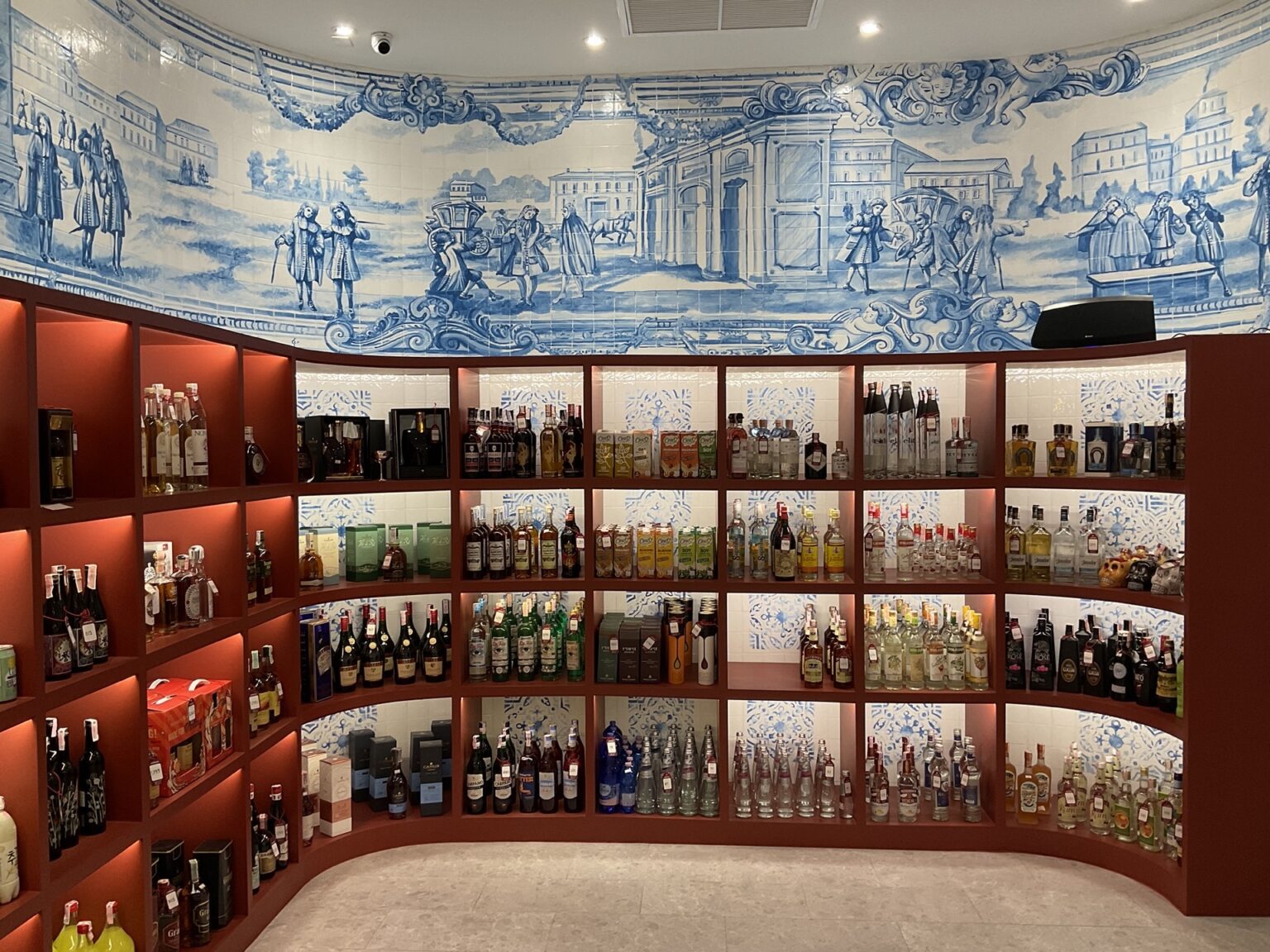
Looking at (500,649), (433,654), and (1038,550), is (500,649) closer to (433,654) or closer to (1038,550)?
(433,654)

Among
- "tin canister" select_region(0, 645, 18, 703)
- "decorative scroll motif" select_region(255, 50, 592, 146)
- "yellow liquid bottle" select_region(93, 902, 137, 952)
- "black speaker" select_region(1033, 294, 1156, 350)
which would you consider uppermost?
"decorative scroll motif" select_region(255, 50, 592, 146)

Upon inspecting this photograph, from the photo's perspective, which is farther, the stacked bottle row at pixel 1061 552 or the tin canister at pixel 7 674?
the stacked bottle row at pixel 1061 552

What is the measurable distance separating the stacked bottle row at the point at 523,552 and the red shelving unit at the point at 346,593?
0.28 ft

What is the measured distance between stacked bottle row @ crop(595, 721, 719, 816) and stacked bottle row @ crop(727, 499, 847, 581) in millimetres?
893

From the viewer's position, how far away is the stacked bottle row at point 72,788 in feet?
7.61

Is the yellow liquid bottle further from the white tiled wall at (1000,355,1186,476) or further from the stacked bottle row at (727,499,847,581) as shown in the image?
the white tiled wall at (1000,355,1186,476)

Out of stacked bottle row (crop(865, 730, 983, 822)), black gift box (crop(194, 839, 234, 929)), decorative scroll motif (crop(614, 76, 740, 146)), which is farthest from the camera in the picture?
decorative scroll motif (crop(614, 76, 740, 146))

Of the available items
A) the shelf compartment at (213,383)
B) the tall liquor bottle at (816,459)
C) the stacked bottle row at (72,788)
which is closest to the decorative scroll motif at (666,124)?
the tall liquor bottle at (816,459)

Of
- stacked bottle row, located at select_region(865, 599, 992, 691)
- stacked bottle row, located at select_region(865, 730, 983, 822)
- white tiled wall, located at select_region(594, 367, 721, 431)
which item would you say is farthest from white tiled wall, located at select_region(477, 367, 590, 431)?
stacked bottle row, located at select_region(865, 730, 983, 822)

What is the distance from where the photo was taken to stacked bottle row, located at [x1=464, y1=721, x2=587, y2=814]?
4.15 metres

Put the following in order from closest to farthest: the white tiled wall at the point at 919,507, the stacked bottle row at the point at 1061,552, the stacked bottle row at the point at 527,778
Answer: the stacked bottle row at the point at 1061,552
the stacked bottle row at the point at 527,778
the white tiled wall at the point at 919,507

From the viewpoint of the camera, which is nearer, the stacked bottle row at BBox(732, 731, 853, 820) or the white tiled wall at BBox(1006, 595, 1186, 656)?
the white tiled wall at BBox(1006, 595, 1186, 656)

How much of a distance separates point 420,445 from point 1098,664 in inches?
130

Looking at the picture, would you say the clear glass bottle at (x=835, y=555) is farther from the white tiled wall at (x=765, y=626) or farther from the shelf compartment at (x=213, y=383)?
the shelf compartment at (x=213, y=383)
